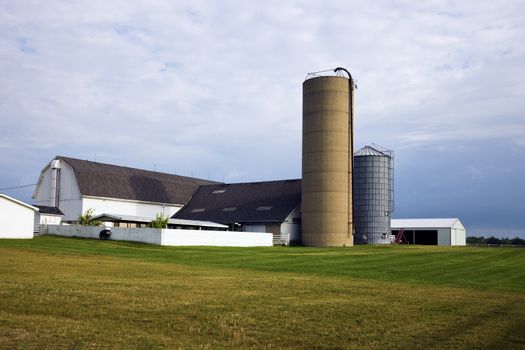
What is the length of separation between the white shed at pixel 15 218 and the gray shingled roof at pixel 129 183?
55.4 ft

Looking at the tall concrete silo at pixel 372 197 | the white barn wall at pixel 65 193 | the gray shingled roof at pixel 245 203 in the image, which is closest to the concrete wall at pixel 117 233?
the white barn wall at pixel 65 193

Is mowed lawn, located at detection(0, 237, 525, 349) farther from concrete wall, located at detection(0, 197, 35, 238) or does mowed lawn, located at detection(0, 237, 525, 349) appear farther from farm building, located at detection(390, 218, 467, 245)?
farm building, located at detection(390, 218, 467, 245)

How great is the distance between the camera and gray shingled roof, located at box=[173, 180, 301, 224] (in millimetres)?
72688

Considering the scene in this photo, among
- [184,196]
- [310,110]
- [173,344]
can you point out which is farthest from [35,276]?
[184,196]

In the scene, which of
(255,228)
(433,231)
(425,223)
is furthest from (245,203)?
(425,223)

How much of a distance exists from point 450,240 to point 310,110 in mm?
33140

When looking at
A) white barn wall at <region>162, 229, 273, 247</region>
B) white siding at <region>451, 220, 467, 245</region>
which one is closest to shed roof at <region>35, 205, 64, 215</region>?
white barn wall at <region>162, 229, 273, 247</region>

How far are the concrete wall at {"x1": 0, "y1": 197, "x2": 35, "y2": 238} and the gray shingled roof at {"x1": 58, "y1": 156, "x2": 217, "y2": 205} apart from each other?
16.9 metres

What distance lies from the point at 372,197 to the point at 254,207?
592 inches

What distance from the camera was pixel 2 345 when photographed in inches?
427

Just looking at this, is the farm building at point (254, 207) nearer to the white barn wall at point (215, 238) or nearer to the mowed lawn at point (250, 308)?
the white barn wall at point (215, 238)

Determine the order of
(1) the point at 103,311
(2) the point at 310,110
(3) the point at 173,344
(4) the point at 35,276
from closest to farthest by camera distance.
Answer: (3) the point at 173,344, (1) the point at 103,311, (4) the point at 35,276, (2) the point at 310,110

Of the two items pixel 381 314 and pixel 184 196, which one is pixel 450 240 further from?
pixel 381 314

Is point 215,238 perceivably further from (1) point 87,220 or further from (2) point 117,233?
(1) point 87,220
